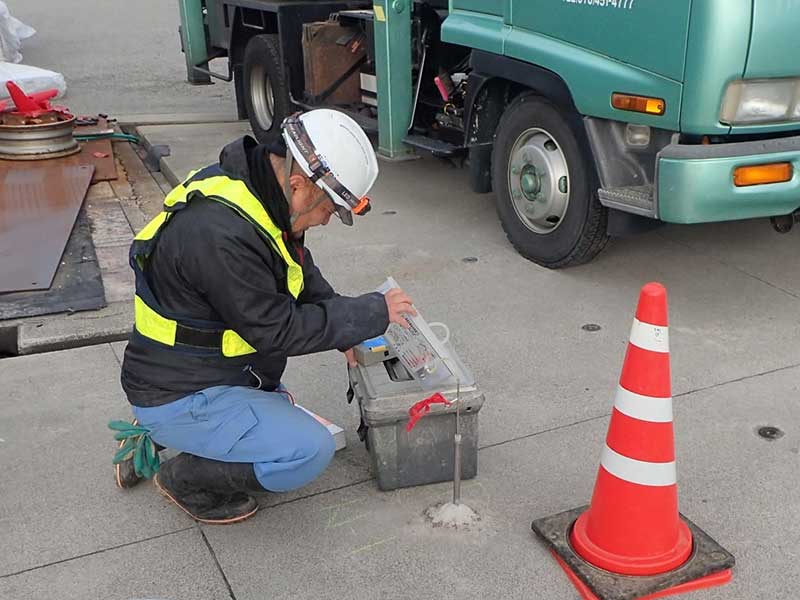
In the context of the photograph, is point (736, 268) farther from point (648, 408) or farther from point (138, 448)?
point (138, 448)

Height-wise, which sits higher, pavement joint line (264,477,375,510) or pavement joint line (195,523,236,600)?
pavement joint line (264,477,375,510)

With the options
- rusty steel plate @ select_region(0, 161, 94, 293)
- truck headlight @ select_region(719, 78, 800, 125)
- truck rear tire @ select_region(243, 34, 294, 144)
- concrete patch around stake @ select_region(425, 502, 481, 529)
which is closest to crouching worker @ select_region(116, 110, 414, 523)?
concrete patch around stake @ select_region(425, 502, 481, 529)

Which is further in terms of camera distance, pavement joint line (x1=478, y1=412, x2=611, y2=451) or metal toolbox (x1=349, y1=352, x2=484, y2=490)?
pavement joint line (x1=478, y1=412, x2=611, y2=451)

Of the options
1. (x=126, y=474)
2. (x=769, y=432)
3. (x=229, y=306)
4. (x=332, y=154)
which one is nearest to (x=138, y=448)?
(x=126, y=474)

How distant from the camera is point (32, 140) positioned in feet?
23.6

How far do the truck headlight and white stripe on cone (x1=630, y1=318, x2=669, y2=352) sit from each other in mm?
1616

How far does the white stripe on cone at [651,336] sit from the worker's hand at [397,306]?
0.69 m

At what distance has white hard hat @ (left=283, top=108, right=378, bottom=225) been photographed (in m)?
2.27

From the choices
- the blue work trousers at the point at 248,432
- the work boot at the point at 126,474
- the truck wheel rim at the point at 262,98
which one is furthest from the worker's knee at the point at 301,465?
the truck wheel rim at the point at 262,98

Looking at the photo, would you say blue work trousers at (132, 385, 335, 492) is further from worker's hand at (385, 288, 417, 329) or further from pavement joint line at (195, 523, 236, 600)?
worker's hand at (385, 288, 417, 329)

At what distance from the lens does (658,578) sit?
233 cm

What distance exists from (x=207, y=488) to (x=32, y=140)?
5598 millimetres

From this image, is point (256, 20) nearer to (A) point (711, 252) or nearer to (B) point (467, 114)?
(B) point (467, 114)

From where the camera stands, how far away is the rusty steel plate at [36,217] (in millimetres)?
4754
